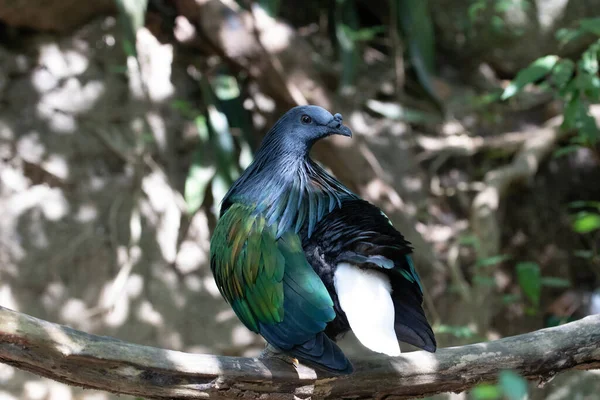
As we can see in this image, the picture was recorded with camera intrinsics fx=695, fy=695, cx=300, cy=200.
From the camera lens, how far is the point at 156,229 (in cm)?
500

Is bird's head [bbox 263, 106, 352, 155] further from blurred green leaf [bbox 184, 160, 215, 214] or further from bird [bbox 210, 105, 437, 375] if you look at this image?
blurred green leaf [bbox 184, 160, 215, 214]

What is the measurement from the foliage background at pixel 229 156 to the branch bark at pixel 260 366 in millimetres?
1956

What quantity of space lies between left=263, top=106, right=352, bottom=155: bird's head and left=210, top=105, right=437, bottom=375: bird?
160 millimetres

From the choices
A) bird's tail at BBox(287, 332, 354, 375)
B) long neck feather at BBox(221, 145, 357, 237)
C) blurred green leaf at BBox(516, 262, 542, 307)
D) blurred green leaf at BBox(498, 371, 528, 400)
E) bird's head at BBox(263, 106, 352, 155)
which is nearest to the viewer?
blurred green leaf at BBox(498, 371, 528, 400)

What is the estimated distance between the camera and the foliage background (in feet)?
15.4

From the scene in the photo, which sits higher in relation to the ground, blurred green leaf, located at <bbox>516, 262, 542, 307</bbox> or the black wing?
blurred green leaf, located at <bbox>516, 262, 542, 307</bbox>

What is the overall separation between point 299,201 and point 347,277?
0.38 m

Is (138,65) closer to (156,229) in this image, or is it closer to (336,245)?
(156,229)

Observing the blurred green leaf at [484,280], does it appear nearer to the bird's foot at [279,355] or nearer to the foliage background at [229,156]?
the foliage background at [229,156]

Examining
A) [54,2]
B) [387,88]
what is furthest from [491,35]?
[54,2]

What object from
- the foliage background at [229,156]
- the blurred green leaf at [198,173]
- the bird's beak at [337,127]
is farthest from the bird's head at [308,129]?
the blurred green leaf at [198,173]

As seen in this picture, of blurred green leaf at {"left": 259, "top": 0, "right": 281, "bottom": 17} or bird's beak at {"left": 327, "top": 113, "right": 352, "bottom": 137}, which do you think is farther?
blurred green leaf at {"left": 259, "top": 0, "right": 281, "bottom": 17}

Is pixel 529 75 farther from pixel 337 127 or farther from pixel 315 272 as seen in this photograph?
pixel 315 272

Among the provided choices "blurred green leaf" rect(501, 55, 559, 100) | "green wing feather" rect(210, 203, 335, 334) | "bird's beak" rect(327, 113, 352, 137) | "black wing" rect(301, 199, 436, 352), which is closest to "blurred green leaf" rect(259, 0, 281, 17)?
"blurred green leaf" rect(501, 55, 559, 100)
